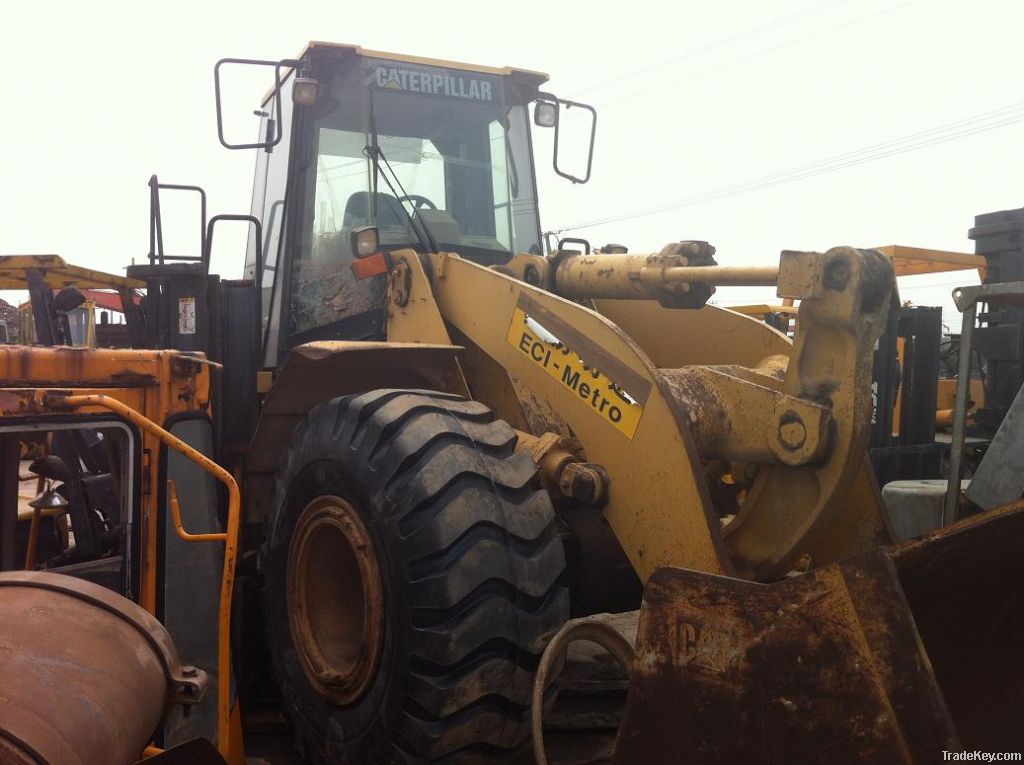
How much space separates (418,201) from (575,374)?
1879mm

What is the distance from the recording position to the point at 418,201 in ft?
16.5

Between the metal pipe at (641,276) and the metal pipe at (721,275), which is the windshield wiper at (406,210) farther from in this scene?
the metal pipe at (721,275)

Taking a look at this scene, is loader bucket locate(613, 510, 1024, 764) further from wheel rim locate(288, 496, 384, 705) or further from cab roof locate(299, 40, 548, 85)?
cab roof locate(299, 40, 548, 85)

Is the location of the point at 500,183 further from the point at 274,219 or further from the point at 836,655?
the point at 836,655

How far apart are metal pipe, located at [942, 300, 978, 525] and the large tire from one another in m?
1.84

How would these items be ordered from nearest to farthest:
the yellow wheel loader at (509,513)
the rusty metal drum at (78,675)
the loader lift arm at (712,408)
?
the rusty metal drum at (78,675), the yellow wheel loader at (509,513), the loader lift arm at (712,408)

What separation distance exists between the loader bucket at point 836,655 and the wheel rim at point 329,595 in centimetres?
140

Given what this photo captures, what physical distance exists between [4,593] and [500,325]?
2.26 metres

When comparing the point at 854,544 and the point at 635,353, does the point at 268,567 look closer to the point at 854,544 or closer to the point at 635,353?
the point at 635,353

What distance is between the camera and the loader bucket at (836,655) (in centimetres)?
199

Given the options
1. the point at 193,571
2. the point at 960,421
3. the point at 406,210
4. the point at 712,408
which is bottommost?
the point at 193,571

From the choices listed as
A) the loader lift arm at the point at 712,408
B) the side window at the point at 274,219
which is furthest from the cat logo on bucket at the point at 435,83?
the loader lift arm at the point at 712,408

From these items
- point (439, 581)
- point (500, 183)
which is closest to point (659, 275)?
point (439, 581)

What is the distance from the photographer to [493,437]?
3334mm
